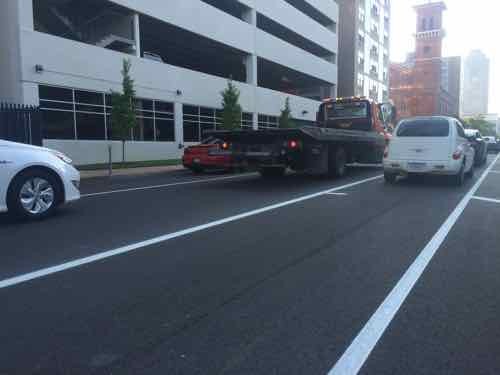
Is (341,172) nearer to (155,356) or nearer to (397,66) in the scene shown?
(155,356)

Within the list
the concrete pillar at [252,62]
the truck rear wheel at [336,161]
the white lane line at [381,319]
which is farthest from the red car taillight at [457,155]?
the concrete pillar at [252,62]

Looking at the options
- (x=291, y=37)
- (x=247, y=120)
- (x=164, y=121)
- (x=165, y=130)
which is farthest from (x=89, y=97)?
(x=291, y=37)

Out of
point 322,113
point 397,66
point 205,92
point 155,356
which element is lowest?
point 155,356

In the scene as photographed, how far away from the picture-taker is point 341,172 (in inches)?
500

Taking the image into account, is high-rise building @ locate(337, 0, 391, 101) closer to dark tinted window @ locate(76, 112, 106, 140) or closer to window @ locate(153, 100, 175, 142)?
window @ locate(153, 100, 175, 142)

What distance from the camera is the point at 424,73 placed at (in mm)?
97812

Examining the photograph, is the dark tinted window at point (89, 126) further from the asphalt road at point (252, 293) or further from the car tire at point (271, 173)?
the asphalt road at point (252, 293)

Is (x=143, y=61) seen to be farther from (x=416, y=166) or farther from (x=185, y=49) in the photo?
(x=416, y=166)

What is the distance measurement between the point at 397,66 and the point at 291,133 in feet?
318

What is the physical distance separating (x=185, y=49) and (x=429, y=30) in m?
91.2

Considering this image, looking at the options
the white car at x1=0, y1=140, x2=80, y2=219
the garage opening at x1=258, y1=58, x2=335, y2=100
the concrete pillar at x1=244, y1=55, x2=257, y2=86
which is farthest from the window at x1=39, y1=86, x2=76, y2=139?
the garage opening at x1=258, y1=58, x2=335, y2=100

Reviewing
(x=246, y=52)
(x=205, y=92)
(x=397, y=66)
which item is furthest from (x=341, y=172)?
(x=397, y=66)

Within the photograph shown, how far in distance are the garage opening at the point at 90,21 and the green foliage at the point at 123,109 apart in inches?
137

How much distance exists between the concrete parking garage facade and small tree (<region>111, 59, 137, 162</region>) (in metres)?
1.43
